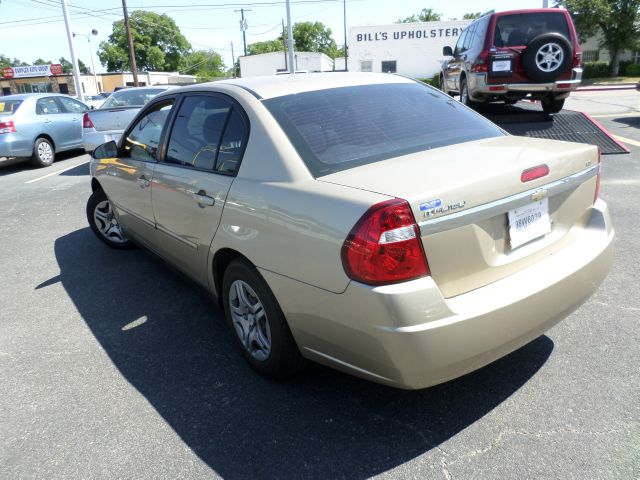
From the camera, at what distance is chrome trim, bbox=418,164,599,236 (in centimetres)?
207

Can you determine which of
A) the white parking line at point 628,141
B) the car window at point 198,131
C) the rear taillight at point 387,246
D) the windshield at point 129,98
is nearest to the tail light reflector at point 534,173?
the rear taillight at point 387,246

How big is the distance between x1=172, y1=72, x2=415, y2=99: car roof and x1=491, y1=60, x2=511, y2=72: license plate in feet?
18.8

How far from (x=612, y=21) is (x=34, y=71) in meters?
62.5

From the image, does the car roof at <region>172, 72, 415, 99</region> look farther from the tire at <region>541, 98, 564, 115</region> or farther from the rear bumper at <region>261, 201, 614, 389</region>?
the tire at <region>541, 98, 564, 115</region>

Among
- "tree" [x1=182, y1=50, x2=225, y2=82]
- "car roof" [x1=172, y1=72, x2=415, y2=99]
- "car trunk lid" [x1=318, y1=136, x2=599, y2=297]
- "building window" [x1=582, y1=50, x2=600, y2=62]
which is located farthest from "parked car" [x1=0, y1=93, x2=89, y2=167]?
"tree" [x1=182, y1=50, x2=225, y2=82]

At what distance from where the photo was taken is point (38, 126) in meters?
11.3

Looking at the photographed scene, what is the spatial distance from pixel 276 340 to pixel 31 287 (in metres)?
3.06

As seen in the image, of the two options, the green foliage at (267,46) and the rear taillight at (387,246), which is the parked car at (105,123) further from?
the green foliage at (267,46)

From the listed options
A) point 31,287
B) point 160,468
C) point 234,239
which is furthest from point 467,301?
point 31,287

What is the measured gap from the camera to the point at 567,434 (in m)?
2.32

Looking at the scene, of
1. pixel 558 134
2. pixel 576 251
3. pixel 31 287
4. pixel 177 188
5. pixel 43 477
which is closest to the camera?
pixel 43 477

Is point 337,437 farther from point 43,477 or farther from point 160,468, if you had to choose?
point 43,477

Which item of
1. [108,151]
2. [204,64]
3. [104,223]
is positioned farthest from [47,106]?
[204,64]

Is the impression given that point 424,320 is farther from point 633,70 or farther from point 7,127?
point 633,70
